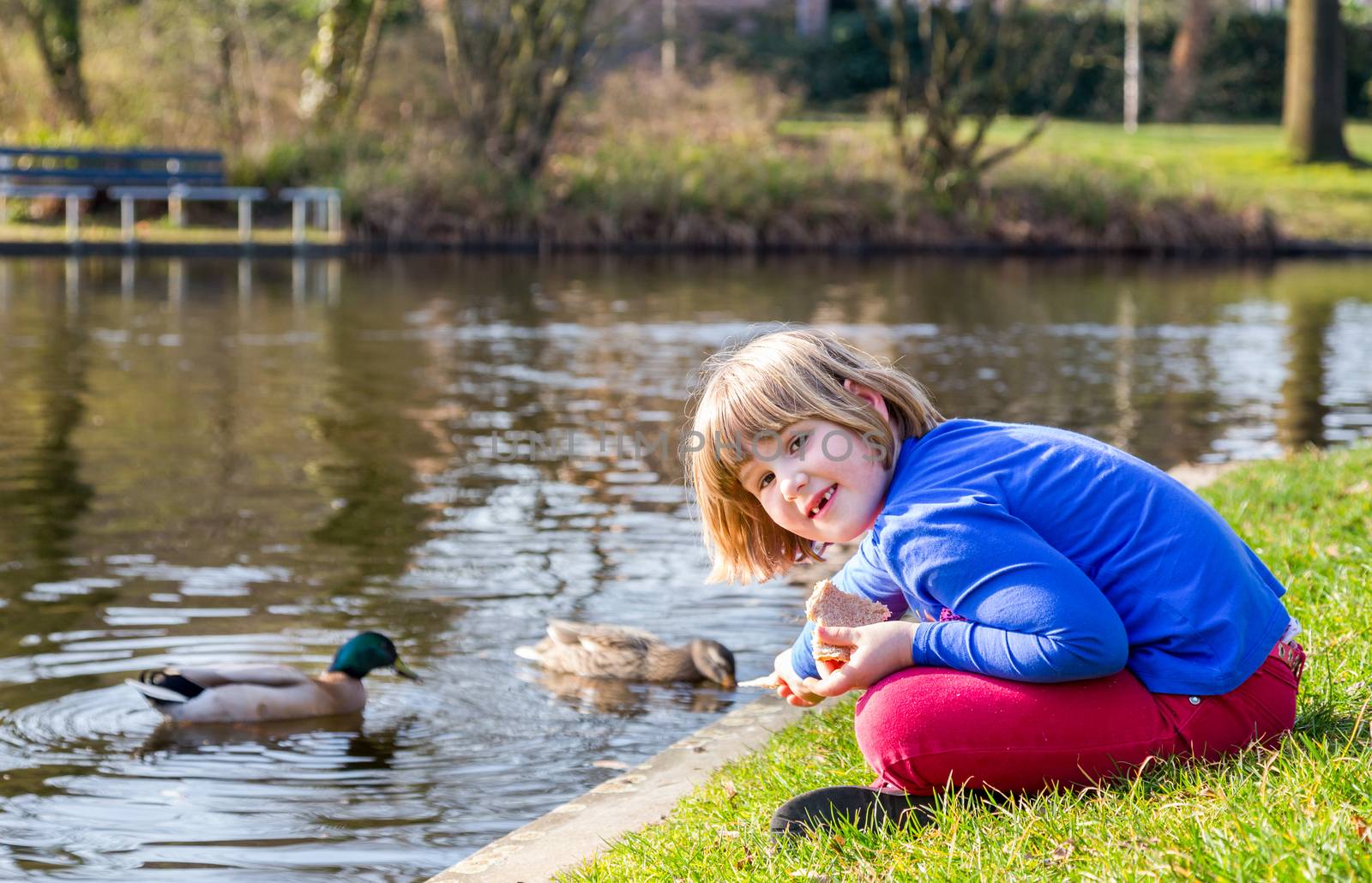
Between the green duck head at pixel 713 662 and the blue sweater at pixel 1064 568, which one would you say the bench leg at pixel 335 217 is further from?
the blue sweater at pixel 1064 568

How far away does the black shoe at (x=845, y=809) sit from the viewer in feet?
11.9

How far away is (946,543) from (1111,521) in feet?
1.29

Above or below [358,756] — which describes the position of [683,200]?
above

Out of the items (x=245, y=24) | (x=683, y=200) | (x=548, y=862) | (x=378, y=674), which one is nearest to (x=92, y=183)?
(x=245, y=24)

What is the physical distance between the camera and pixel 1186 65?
4294 cm

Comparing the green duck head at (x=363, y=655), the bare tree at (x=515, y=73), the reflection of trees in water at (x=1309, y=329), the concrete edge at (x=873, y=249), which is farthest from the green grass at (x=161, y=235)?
the green duck head at (x=363, y=655)

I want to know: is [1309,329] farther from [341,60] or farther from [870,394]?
[341,60]

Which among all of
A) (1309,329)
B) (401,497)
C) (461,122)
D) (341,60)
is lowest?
(401,497)

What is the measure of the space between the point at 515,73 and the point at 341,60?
150 inches

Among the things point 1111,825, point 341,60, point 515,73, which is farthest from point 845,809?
point 341,60

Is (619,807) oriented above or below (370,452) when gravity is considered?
below

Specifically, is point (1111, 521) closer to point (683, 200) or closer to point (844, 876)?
point (844, 876)

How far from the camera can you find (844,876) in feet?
11.0

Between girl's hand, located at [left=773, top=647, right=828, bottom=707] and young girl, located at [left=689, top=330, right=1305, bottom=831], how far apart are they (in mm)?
12
